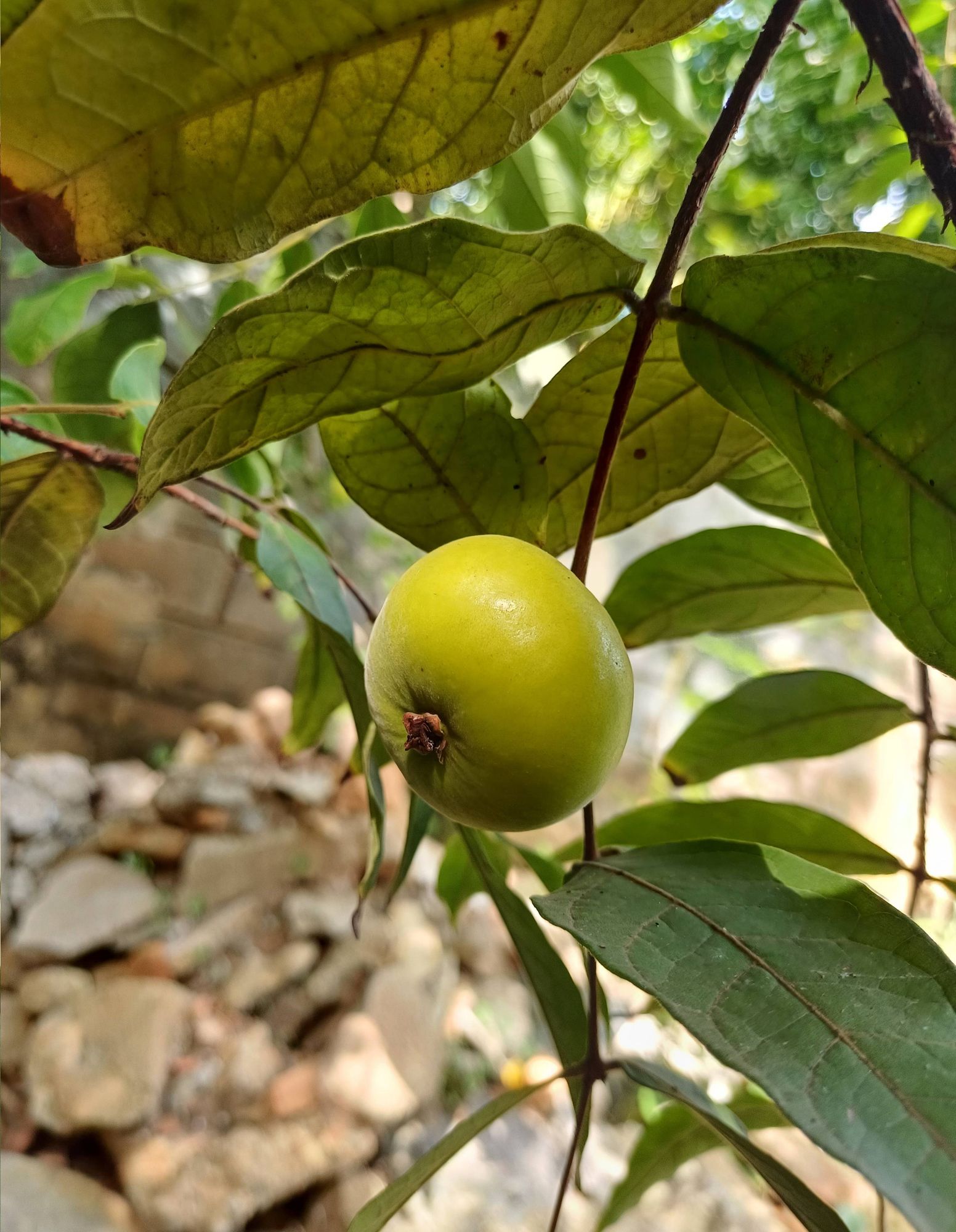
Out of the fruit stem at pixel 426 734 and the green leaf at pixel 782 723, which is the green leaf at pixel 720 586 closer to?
the green leaf at pixel 782 723

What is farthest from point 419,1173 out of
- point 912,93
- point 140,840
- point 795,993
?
point 140,840

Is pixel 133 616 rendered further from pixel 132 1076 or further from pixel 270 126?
pixel 270 126

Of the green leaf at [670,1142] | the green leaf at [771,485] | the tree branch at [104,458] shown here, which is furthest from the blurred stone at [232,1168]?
the green leaf at [771,485]

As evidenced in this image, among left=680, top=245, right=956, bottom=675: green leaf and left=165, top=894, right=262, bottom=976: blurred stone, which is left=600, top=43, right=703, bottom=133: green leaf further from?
left=165, top=894, right=262, bottom=976: blurred stone

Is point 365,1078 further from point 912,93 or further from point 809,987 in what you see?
point 912,93

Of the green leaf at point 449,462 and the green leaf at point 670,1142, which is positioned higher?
the green leaf at point 449,462

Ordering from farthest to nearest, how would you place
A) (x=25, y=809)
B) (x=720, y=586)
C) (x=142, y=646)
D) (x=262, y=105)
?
(x=142, y=646) < (x=25, y=809) < (x=720, y=586) < (x=262, y=105)
